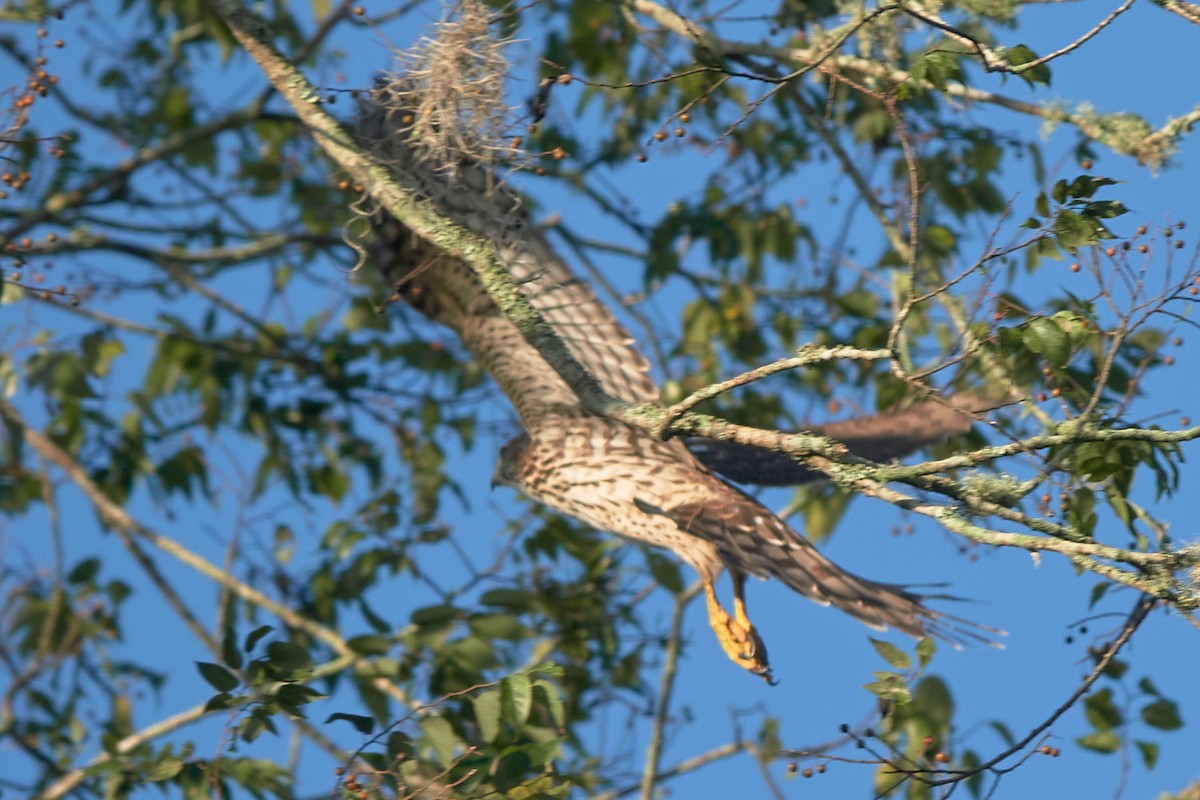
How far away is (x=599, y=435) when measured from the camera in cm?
388

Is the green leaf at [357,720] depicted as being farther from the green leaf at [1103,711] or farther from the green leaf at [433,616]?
the green leaf at [1103,711]

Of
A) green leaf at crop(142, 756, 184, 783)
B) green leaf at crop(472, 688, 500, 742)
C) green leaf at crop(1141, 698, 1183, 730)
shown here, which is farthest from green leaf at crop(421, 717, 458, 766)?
green leaf at crop(1141, 698, 1183, 730)

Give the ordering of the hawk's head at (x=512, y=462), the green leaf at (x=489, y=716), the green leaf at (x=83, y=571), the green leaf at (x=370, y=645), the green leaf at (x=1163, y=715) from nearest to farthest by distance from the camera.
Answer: the green leaf at (x=489, y=716) → the green leaf at (x=1163, y=715) → the green leaf at (x=370, y=645) → the hawk's head at (x=512, y=462) → the green leaf at (x=83, y=571)

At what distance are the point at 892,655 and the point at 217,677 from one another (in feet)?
3.94

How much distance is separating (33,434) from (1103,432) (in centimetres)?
348

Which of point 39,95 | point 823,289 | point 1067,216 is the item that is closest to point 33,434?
point 39,95

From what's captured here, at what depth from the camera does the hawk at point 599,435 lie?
340cm

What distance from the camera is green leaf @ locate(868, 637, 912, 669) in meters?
2.58

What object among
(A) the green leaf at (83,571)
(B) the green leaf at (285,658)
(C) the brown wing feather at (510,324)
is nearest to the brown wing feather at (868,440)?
(C) the brown wing feather at (510,324)

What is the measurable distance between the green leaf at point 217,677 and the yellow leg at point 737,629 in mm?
1036

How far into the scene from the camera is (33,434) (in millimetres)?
4801

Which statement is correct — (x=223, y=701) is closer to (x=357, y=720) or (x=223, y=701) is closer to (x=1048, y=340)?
(x=357, y=720)

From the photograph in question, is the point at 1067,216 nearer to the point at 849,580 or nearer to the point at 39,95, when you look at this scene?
the point at 849,580

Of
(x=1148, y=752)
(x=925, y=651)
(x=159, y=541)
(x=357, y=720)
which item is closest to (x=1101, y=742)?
(x=1148, y=752)
